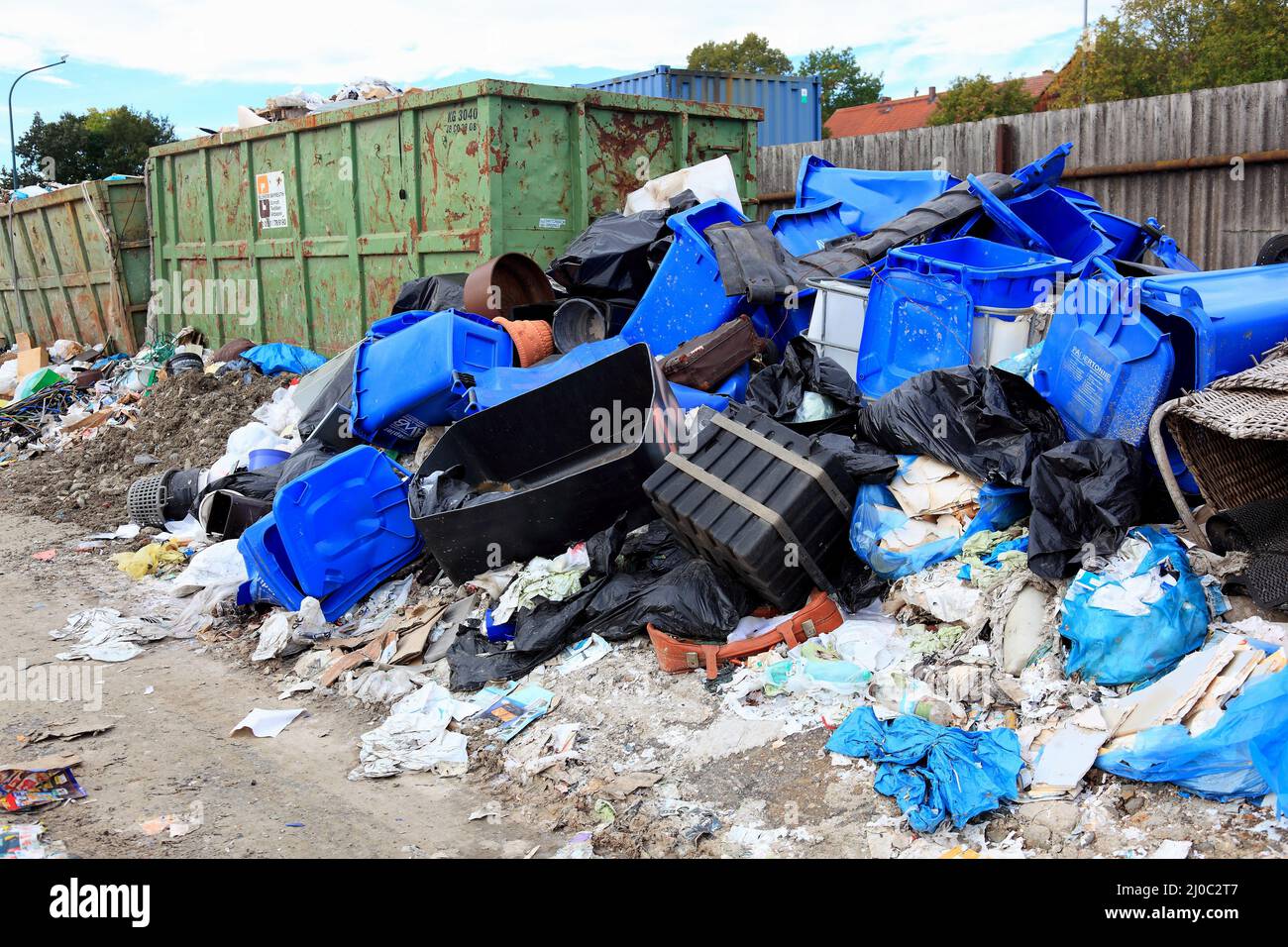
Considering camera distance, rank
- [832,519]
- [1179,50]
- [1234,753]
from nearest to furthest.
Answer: [1234,753]
[832,519]
[1179,50]

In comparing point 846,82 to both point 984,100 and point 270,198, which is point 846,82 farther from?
point 270,198

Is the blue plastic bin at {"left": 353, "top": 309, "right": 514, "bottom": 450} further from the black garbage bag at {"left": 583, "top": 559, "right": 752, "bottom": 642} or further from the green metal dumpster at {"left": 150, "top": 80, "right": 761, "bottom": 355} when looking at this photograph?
the black garbage bag at {"left": 583, "top": 559, "right": 752, "bottom": 642}

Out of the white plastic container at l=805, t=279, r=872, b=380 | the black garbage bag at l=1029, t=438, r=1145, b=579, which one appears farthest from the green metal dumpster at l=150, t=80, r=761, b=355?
the black garbage bag at l=1029, t=438, r=1145, b=579

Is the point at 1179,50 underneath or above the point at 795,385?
above

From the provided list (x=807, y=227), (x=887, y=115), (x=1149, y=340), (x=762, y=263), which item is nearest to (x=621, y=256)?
(x=762, y=263)

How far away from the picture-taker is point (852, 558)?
4.05 m

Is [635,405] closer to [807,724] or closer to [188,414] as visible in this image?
[807,724]

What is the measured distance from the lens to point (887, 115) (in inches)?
1196

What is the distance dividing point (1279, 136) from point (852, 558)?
5560 mm

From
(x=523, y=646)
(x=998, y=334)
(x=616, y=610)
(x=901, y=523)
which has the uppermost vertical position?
(x=998, y=334)

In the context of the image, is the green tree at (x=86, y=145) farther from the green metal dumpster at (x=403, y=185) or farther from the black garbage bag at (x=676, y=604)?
the black garbage bag at (x=676, y=604)

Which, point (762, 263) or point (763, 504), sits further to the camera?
point (762, 263)

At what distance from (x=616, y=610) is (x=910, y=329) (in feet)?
6.50

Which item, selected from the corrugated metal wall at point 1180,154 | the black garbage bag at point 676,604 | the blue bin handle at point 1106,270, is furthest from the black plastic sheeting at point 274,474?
the corrugated metal wall at point 1180,154
